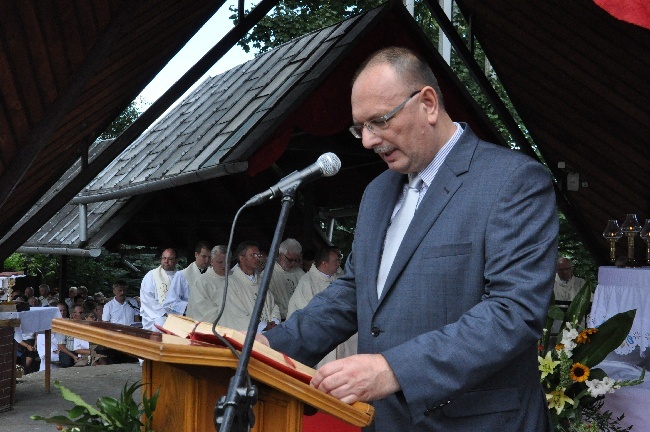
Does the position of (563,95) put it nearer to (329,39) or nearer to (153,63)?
(329,39)

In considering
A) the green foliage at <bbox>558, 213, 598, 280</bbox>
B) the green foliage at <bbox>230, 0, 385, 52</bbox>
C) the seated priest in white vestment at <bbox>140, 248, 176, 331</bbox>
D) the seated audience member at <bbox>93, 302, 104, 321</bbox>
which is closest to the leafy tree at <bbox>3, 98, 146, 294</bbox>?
the green foliage at <bbox>230, 0, 385, 52</bbox>

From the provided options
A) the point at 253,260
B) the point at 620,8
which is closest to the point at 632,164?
the point at 253,260

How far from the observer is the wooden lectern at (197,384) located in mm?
1740

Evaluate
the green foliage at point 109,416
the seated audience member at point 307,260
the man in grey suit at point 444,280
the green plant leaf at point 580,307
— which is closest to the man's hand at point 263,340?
the man in grey suit at point 444,280

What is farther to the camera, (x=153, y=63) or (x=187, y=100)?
(x=187, y=100)

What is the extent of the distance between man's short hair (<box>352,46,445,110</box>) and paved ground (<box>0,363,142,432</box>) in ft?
20.7

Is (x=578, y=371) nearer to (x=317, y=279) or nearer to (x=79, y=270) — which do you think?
(x=317, y=279)

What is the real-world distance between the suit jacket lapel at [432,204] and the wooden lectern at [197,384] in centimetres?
36

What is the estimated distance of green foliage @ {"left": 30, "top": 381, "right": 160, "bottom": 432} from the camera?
221 cm

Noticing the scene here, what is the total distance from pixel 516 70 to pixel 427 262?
9.37 metres

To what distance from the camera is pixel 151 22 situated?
812 centimetres

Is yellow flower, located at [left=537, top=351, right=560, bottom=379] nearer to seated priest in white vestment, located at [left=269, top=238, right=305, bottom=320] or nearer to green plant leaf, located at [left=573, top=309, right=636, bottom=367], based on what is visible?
green plant leaf, located at [left=573, top=309, right=636, bottom=367]

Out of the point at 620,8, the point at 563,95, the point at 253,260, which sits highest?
the point at 563,95

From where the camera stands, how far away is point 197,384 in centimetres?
205
